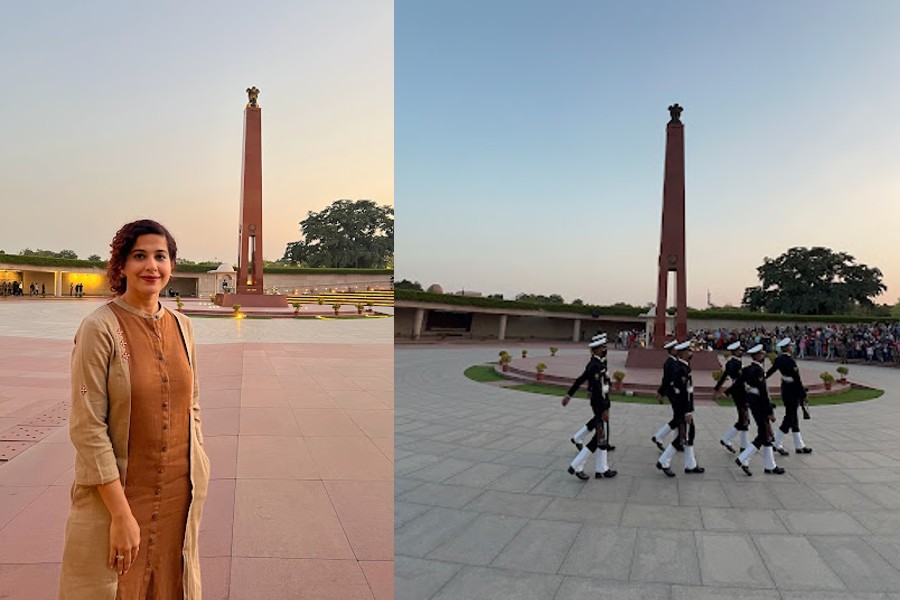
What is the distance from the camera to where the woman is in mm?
1820

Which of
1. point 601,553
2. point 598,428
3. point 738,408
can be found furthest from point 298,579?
point 738,408

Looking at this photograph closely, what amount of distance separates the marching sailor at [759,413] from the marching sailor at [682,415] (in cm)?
55

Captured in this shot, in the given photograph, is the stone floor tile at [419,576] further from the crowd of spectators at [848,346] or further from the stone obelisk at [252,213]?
the stone obelisk at [252,213]

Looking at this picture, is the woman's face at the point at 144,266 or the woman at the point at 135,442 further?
the woman's face at the point at 144,266

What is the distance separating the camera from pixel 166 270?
209 centimetres

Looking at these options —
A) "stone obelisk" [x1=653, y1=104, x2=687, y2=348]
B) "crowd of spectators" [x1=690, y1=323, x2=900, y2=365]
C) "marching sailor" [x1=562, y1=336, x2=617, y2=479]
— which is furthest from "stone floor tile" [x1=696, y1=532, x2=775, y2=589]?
"crowd of spectators" [x1=690, y1=323, x2=900, y2=365]

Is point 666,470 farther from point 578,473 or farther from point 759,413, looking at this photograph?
point 759,413

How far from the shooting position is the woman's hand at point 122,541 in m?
1.86

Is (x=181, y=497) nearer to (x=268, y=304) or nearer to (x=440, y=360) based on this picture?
(x=440, y=360)

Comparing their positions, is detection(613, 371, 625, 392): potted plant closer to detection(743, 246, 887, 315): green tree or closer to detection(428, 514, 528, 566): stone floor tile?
detection(428, 514, 528, 566): stone floor tile

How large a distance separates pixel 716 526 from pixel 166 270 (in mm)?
4424

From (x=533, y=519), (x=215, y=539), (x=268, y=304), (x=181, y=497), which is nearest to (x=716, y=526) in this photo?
(x=533, y=519)

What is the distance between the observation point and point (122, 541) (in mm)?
1864

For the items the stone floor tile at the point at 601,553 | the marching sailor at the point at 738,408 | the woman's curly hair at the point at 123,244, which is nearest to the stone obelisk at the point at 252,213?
the marching sailor at the point at 738,408
